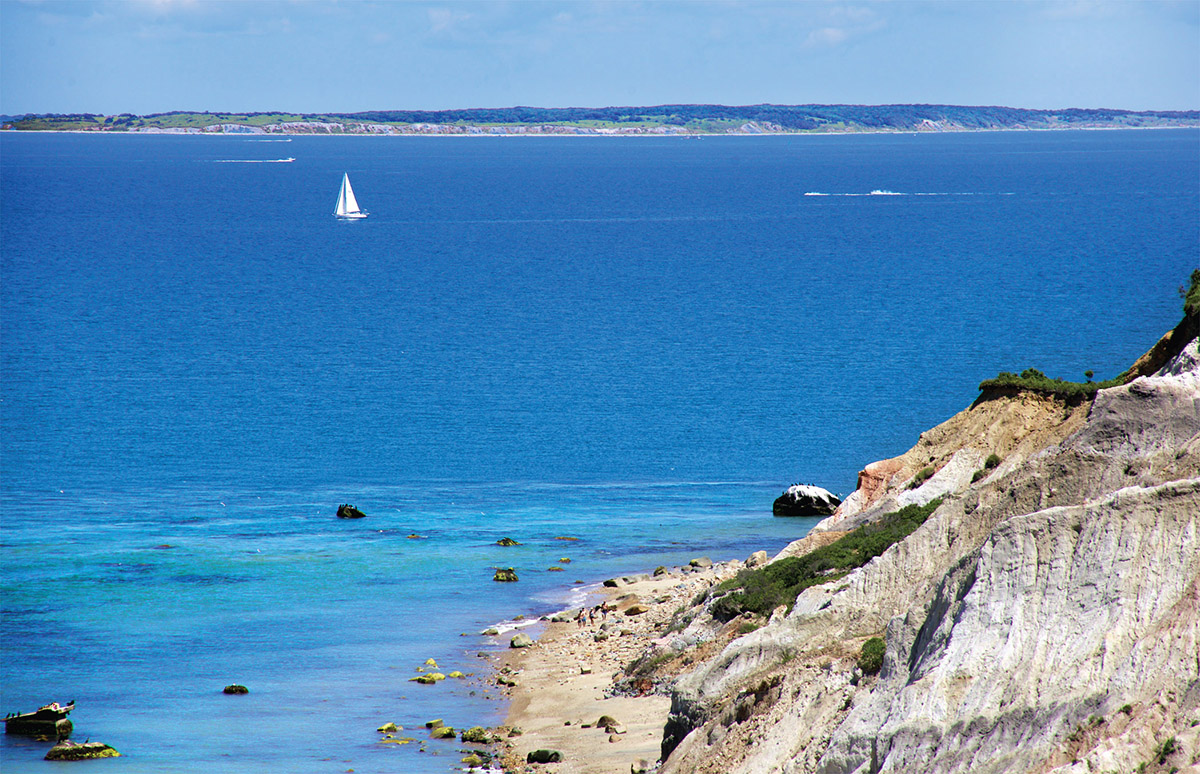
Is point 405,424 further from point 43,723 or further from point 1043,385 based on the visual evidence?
point 1043,385

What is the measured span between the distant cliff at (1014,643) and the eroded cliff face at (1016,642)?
0.08ft

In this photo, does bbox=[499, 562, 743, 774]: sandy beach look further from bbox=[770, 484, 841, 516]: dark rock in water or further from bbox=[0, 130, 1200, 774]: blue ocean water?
bbox=[770, 484, 841, 516]: dark rock in water

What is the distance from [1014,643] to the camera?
50.5 feet

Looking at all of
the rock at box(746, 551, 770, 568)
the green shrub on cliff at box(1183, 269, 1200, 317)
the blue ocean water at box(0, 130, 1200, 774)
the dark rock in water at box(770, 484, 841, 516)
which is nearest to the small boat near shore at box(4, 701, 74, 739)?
the blue ocean water at box(0, 130, 1200, 774)

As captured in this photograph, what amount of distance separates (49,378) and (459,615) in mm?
51569

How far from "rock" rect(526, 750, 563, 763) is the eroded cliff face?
154 inches

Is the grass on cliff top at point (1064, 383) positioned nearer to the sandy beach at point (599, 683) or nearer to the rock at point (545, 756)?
the sandy beach at point (599, 683)

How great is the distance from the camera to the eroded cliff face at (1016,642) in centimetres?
1403

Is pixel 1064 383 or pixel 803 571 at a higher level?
pixel 1064 383

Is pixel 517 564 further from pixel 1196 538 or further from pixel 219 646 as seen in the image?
pixel 1196 538

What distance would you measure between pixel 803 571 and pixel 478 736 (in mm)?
8311

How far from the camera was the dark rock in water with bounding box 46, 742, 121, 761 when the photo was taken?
94.5 ft

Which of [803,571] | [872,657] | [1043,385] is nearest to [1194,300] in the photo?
[1043,385]

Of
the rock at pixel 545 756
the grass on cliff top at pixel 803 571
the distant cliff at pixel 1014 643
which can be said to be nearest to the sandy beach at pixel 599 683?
the rock at pixel 545 756
